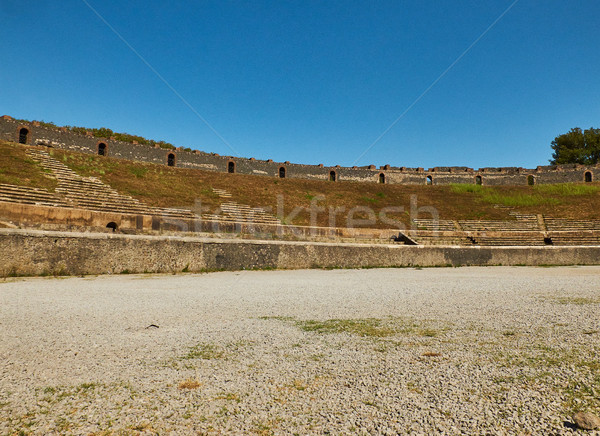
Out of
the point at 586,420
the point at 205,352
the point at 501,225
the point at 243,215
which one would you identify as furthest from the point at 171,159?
the point at 586,420

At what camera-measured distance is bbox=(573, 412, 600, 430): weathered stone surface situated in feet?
4.81

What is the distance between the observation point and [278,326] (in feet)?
10.9

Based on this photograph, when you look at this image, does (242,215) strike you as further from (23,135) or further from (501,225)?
(23,135)

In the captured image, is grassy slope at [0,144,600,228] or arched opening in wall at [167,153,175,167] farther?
arched opening in wall at [167,153,175,167]

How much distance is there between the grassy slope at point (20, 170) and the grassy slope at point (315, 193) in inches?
4.4

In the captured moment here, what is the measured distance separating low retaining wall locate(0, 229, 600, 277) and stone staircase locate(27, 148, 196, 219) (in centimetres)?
593

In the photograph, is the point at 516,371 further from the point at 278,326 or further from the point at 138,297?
the point at 138,297

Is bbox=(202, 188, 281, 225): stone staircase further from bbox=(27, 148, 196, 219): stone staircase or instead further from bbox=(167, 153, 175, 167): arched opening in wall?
bbox=(167, 153, 175, 167): arched opening in wall

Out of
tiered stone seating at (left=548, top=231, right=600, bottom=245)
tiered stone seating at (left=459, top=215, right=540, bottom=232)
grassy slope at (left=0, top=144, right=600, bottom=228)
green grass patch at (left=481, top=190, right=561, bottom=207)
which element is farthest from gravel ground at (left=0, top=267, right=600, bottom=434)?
green grass patch at (left=481, top=190, right=561, bottom=207)

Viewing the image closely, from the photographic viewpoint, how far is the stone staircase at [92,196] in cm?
1341

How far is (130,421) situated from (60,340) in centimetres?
167

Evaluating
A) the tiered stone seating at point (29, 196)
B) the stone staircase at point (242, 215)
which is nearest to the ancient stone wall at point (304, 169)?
the stone staircase at point (242, 215)

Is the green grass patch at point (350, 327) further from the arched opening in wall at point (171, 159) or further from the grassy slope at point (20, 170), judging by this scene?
the arched opening in wall at point (171, 159)

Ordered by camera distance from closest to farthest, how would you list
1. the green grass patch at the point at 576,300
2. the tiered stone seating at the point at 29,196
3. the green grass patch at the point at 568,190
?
the green grass patch at the point at 576,300, the tiered stone seating at the point at 29,196, the green grass patch at the point at 568,190
